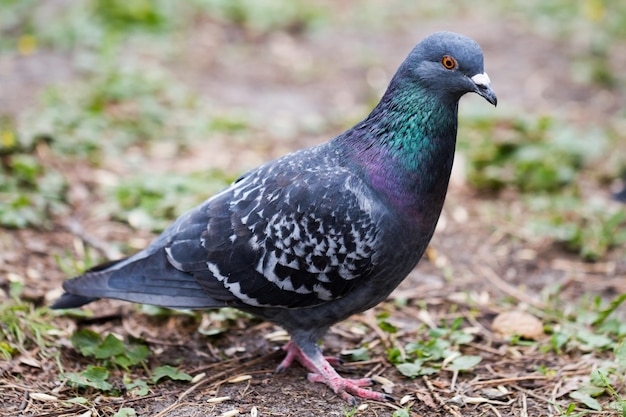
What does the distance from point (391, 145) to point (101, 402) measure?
195 centimetres

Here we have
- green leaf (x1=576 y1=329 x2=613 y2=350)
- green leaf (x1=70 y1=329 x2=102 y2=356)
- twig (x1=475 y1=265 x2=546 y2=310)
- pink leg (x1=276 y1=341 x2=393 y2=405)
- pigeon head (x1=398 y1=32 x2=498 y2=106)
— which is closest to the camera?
pigeon head (x1=398 y1=32 x2=498 y2=106)

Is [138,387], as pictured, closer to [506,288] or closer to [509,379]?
[509,379]

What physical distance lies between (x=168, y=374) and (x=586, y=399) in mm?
2150

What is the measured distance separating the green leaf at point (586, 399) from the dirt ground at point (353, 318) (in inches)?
2.9

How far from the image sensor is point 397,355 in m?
4.21

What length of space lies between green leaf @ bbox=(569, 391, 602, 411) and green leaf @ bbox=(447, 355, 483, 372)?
1.79ft

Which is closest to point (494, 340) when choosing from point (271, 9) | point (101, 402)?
point (101, 402)

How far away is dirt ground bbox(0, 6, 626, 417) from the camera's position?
381 cm

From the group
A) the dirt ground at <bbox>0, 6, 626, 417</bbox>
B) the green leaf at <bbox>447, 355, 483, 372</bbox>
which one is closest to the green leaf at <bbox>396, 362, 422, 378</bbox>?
the dirt ground at <bbox>0, 6, 626, 417</bbox>

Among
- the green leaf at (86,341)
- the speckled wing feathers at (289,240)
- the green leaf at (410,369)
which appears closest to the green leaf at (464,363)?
the green leaf at (410,369)

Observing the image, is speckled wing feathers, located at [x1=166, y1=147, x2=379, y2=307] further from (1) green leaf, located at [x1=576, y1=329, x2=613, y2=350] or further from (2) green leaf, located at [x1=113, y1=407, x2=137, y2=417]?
(1) green leaf, located at [x1=576, y1=329, x2=613, y2=350]

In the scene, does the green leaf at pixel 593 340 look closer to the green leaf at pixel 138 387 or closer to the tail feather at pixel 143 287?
the tail feather at pixel 143 287

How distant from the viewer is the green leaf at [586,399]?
3648 mm

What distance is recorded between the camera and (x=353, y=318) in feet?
15.8
